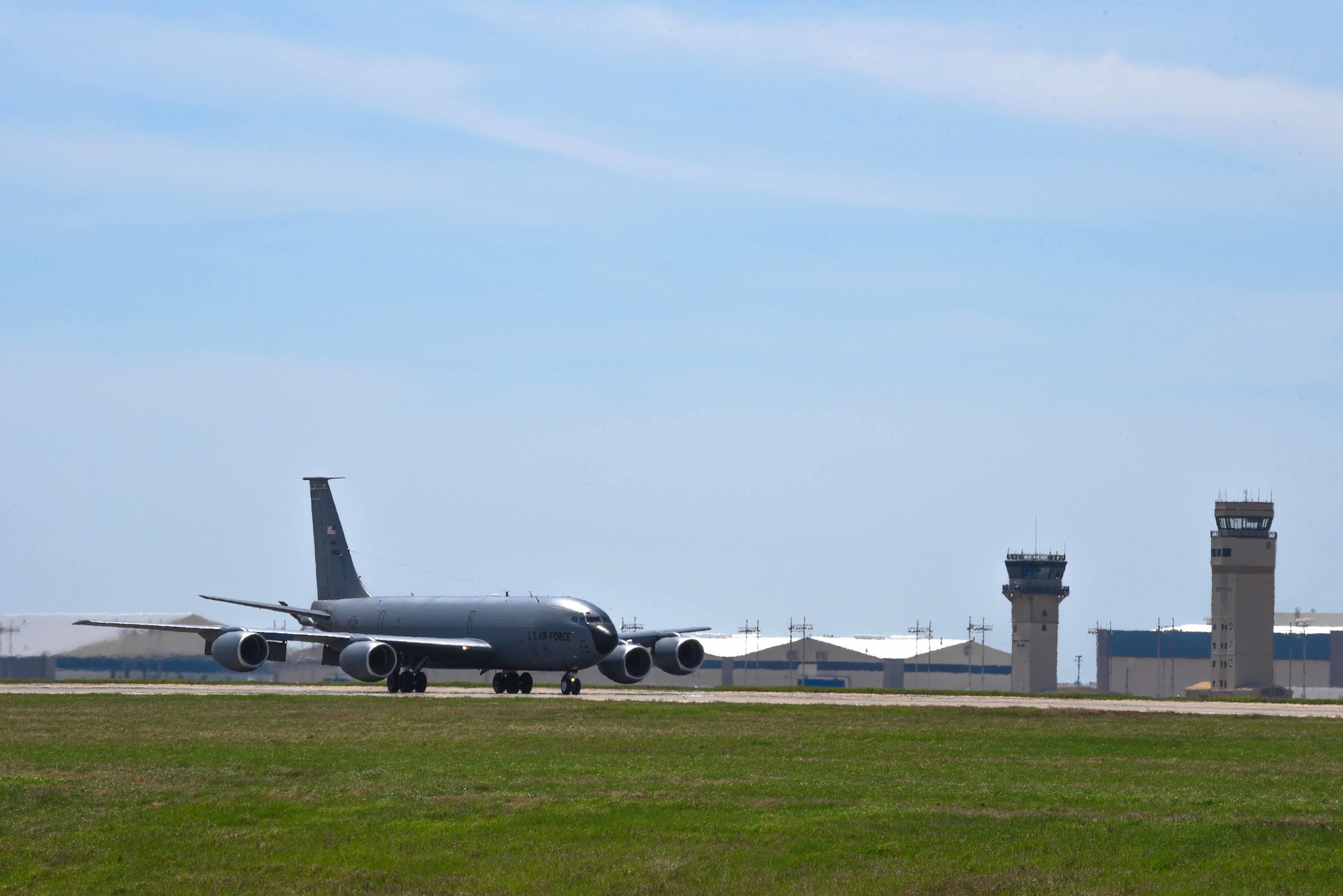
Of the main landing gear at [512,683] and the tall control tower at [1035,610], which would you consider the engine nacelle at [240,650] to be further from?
the tall control tower at [1035,610]

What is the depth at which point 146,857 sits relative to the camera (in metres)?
21.9

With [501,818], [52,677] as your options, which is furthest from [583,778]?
[52,677]

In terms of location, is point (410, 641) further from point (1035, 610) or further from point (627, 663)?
point (1035, 610)

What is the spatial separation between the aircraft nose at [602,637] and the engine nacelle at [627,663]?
731 millimetres

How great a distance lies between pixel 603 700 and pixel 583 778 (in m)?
28.5

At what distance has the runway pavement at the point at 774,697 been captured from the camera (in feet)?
182

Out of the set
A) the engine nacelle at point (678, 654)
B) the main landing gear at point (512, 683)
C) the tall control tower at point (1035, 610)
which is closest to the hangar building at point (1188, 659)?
the tall control tower at point (1035, 610)

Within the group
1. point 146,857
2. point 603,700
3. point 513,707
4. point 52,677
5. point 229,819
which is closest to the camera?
point 146,857

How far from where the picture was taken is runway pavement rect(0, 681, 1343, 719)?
5559 cm

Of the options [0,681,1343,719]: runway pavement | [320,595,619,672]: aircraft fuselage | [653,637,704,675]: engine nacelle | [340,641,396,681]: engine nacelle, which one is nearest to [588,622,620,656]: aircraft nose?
[320,595,619,672]: aircraft fuselage

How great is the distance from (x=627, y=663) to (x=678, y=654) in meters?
2.83

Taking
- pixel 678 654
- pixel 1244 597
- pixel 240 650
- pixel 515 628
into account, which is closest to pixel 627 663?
pixel 678 654

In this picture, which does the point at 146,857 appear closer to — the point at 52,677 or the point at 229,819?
the point at 229,819

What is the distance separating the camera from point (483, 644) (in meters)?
66.2
